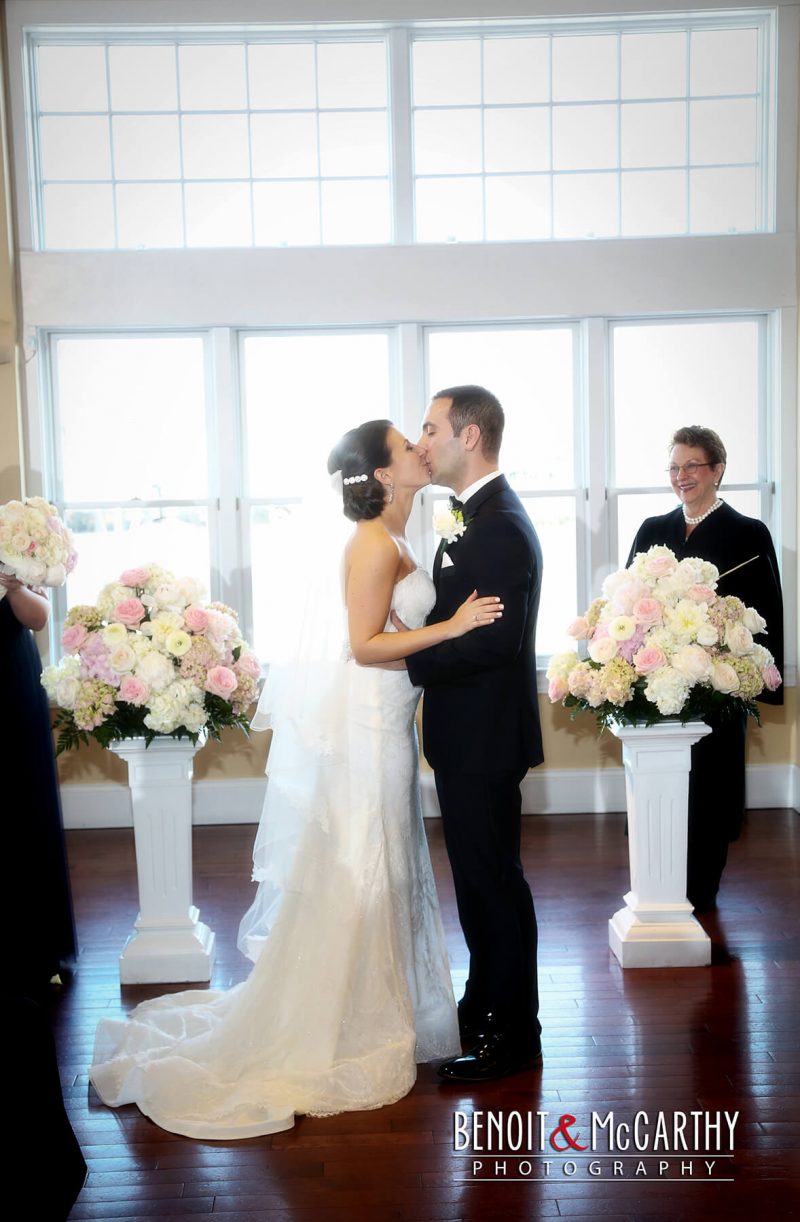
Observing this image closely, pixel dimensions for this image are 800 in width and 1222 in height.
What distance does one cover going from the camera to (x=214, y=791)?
6141 millimetres

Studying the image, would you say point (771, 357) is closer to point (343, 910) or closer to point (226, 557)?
point (226, 557)

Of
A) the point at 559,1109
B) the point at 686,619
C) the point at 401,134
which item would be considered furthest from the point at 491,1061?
the point at 401,134

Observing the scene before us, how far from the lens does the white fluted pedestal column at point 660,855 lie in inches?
156

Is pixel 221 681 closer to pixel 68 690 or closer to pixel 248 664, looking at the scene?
pixel 248 664

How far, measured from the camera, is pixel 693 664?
3738 mm

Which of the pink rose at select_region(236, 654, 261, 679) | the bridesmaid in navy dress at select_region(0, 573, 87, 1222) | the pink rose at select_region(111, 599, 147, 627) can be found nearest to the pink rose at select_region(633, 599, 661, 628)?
the pink rose at select_region(236, 654, 261, 679)

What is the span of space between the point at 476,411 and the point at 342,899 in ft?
4.67

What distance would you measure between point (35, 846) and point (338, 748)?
4.23 feet

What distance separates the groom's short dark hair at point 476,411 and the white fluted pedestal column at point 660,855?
52.6 inches

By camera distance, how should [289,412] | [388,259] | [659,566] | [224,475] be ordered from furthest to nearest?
1. [289,412]
2. [224,475]
3. [388,259]
4. [659,566]

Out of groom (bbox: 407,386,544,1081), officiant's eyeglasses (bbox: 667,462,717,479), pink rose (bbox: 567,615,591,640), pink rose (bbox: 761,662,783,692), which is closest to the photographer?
groom (bbox: 407,386,544,1081)

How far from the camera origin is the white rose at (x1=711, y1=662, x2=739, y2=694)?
12.4 feet

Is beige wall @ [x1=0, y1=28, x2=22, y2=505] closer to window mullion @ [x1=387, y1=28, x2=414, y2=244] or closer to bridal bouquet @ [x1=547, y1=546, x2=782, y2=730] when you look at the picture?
window mullion @ [x1=387, y1=28, x2=414, y2=244]

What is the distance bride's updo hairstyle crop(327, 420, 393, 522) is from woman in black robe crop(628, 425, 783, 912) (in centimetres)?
183
